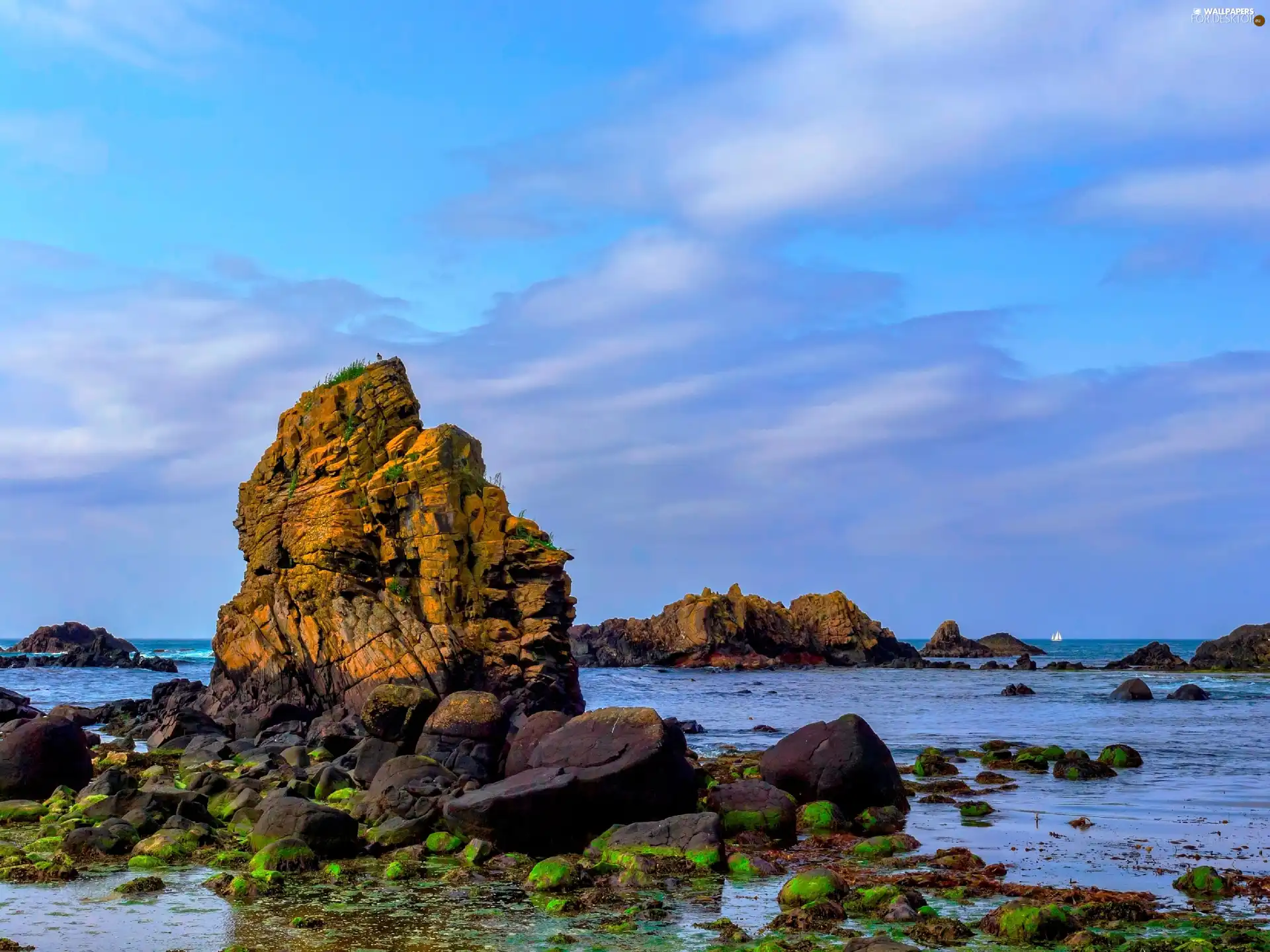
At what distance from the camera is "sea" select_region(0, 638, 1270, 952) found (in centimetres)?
1461

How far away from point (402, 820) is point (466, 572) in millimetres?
20486

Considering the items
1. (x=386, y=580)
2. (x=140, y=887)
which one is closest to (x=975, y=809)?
(x=140, y=887)

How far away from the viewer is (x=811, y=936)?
13508mm

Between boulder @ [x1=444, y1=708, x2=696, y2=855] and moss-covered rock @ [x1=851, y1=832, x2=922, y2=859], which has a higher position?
boulder @ [x1=444, y1=708, x2=696, y2=855]

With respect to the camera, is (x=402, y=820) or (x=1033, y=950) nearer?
(x=1033, y=950)

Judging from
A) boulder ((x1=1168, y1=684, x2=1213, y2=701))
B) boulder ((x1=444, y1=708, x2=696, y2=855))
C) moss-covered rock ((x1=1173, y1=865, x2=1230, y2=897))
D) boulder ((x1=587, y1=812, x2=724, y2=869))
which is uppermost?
boulder ((x1=444, y1=708, x2=696, y2=855))

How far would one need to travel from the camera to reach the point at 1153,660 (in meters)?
114

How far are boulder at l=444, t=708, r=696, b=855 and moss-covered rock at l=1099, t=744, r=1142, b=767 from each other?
1693 cm

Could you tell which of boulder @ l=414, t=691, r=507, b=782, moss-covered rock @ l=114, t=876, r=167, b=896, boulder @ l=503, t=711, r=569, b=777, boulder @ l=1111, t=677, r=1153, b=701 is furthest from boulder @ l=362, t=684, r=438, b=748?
boulder @ l=1111, t=677, r=1153, b=701

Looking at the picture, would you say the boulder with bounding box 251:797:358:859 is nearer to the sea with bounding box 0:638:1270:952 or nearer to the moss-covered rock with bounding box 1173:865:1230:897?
the sea with bounding box 0:638:1270:952

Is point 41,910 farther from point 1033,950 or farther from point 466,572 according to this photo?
point 466,572

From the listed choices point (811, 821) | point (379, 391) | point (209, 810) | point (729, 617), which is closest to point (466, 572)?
point (379, 391)

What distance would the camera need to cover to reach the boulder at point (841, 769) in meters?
22.9

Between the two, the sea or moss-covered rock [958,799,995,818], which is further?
moss-covered rock [958,799,995,818]
